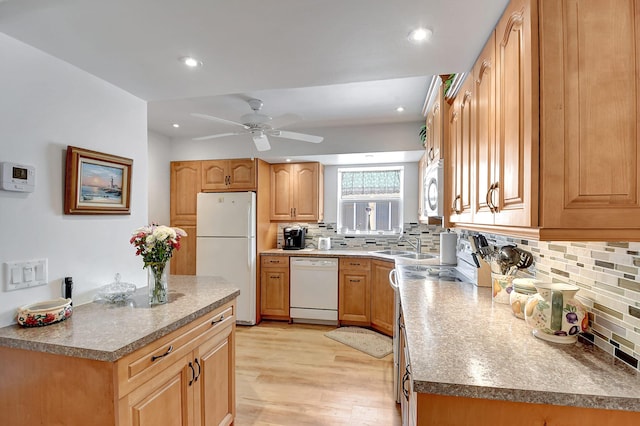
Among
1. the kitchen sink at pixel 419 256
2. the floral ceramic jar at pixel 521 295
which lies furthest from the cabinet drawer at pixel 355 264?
the floral ceramic jar at pixel 521 295

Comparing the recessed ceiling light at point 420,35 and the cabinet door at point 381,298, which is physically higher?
the recessed ceiling light at point 420,35

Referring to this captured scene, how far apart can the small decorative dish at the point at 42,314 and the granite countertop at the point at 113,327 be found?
2 centimetres

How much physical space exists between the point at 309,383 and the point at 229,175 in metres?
2.59

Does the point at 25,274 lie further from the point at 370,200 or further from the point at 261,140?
the point at 370,200

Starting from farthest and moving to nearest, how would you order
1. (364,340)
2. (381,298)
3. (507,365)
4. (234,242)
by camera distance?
(234,242), (381,298), (364,340), (507,365)

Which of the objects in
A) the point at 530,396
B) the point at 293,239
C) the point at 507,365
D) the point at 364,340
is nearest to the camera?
the point at 530,396

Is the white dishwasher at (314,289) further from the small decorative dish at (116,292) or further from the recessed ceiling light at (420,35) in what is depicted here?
→ the recessed ceiling light at (420,35)

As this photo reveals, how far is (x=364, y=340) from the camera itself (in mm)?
3158

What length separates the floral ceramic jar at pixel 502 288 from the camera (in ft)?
5.07

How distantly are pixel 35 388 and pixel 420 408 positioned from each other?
1.42 metres

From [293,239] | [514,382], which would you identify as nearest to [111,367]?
[514,382]

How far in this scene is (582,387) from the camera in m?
0.79

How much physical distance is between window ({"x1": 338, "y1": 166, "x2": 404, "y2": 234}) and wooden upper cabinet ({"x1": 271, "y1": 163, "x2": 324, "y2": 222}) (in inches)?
14.7

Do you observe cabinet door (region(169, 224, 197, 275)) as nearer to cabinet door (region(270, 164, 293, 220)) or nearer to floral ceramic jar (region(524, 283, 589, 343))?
cabinet door (region(270, 164, 293, 220))
